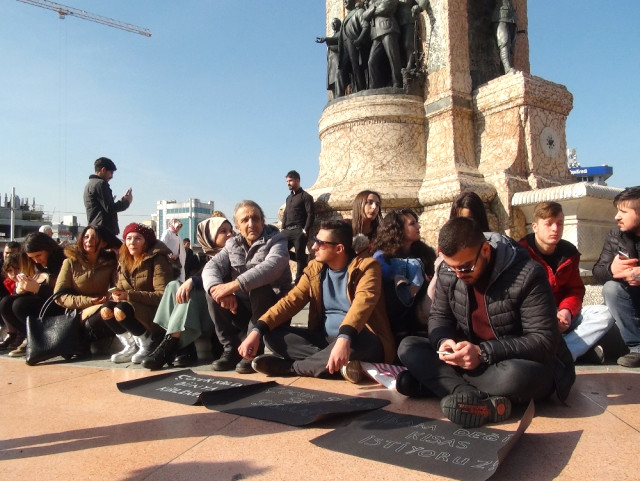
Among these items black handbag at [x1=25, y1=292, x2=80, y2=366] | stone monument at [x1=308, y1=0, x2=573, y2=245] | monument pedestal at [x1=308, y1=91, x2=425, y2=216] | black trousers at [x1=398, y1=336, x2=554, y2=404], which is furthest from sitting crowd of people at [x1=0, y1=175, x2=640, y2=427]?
monument pedestal at [x1=308, y1=91, x2=425, y2=216]

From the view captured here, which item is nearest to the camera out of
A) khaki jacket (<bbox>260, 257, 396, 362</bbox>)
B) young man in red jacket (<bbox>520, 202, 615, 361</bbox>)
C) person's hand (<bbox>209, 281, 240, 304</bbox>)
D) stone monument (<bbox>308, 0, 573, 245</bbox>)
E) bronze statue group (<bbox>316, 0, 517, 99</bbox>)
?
khaki jacket (<bbox>260, 257, 396, 362</bbox>)

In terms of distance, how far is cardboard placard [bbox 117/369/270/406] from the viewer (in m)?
2.85

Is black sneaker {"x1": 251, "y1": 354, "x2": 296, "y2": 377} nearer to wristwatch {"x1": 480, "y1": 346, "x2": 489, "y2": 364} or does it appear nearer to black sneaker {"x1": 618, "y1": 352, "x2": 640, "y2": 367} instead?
wristwatch {"x1": 480, "y1": 346, "x2": 489, "y2": 364}

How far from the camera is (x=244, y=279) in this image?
3.68 m

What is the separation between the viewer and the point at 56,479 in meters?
1.78

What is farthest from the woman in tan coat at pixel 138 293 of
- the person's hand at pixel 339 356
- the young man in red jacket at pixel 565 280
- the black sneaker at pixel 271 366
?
the young man in red jacket at pixel 565 280

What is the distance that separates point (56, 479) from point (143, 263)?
2631mm

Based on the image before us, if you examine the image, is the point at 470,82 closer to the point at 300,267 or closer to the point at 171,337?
the point at 300,267

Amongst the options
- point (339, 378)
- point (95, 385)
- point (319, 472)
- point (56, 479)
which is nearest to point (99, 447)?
point (56, 479)

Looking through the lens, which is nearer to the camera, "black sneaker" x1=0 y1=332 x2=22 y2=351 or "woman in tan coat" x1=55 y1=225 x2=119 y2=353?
"woman in tan coat" x1=55 y1=225 x2=119 y2=353

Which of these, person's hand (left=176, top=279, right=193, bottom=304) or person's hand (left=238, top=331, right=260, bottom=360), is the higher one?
person's hand (left=176, top=279, right=193, bottom=304)

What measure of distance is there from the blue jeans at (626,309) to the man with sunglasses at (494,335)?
49.7 inches

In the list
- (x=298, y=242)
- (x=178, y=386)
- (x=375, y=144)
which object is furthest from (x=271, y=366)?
(x=375, y=144)

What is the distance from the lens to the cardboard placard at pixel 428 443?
1.74 metres
